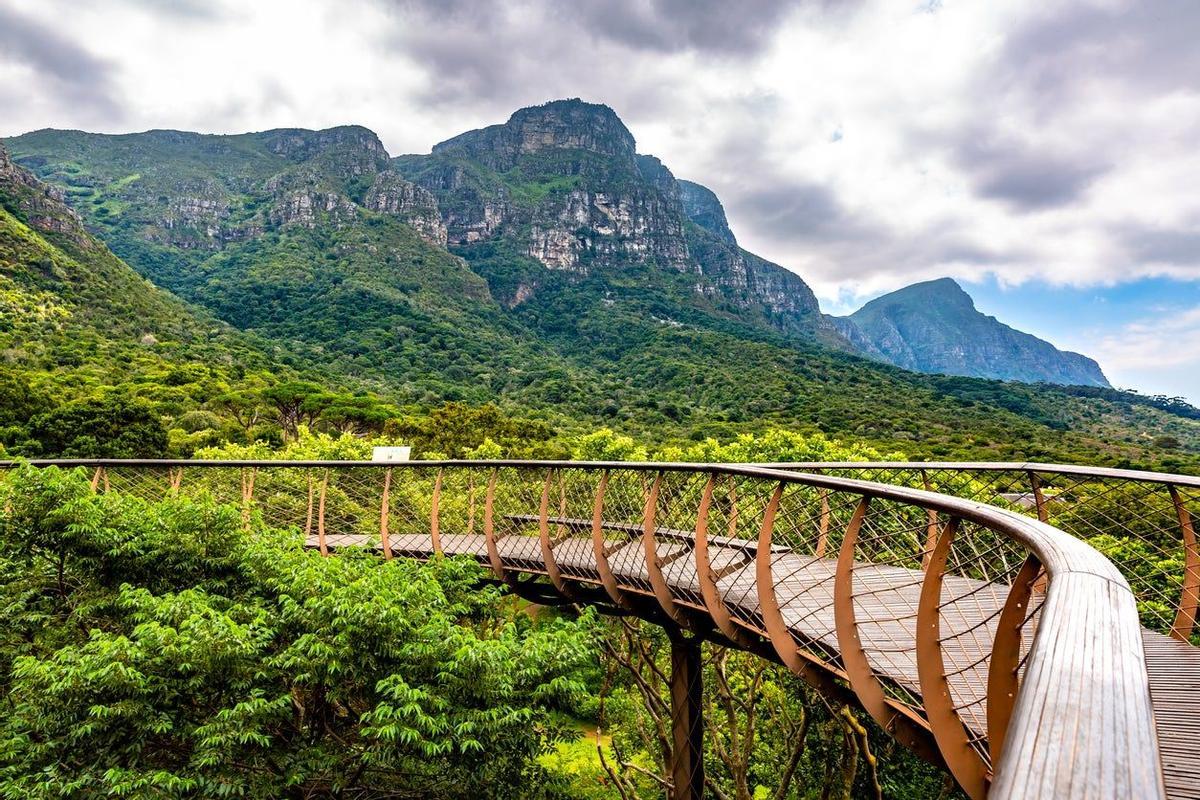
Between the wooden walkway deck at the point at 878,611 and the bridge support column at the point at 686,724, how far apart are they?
814mm

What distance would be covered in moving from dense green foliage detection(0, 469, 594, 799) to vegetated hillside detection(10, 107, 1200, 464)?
105 ft

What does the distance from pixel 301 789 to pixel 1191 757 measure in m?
4.64

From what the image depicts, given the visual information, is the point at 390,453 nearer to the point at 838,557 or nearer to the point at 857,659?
the point at 838,557

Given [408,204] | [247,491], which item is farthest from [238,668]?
[408,204]

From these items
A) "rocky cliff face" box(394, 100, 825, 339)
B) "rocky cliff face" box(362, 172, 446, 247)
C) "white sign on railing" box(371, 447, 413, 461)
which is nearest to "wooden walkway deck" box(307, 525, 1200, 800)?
"white sign on railing" box(371, 447, 413, 461)

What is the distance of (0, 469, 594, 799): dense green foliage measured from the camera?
3783mm

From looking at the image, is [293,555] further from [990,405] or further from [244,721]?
[990,405]

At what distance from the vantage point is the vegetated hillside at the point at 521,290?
58.6 metres

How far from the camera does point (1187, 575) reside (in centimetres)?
336

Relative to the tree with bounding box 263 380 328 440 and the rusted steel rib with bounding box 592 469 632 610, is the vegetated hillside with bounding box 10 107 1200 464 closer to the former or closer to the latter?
the tree with bounding box 263 380 328 440

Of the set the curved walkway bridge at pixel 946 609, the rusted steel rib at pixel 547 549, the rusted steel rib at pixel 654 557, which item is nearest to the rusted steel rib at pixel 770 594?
the curved walkway bridge at pixel 946 609

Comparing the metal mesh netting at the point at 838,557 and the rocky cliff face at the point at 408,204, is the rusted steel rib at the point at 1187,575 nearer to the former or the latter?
the metal mesh netting at the point at 838,557

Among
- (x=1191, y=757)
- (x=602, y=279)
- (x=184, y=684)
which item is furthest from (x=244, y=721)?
(x=602, y=279)

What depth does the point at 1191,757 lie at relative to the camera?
5.94 ft
